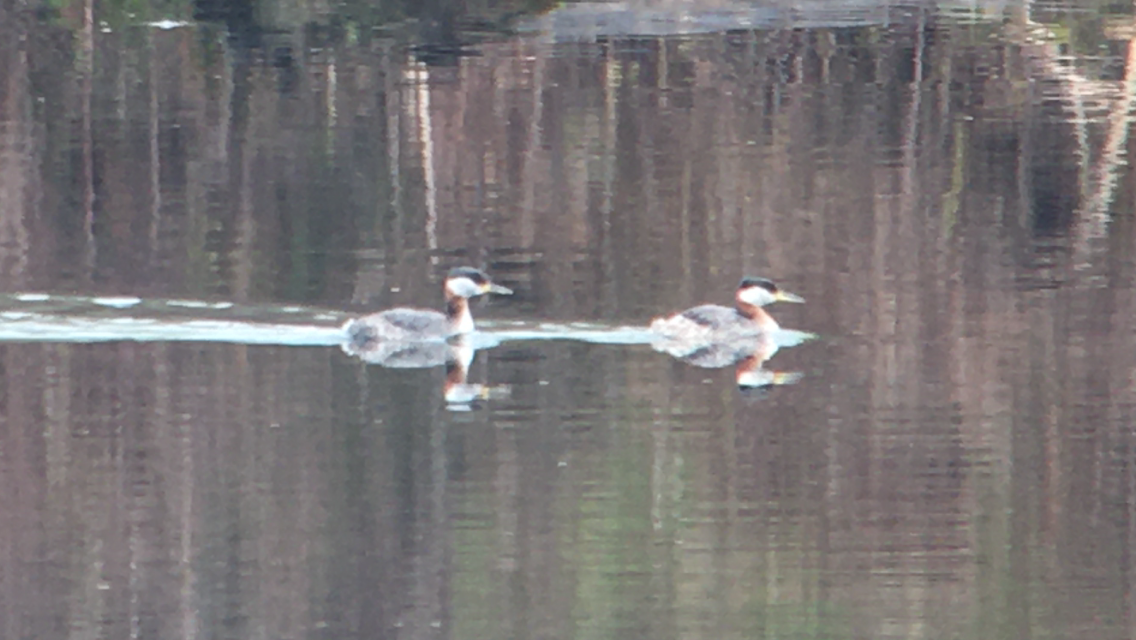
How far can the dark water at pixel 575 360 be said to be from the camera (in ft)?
24.9

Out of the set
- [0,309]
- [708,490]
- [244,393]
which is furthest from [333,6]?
[708,490]

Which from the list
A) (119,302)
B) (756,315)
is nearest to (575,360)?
(756,315)

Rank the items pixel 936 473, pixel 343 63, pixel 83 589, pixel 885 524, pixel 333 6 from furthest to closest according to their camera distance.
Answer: pixel 333 6 → pixel 343 63 → pixel 936 473 → pixel 885 524 → pixel 83 589

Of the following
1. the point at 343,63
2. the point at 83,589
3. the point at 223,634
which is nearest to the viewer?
the point at 223,634

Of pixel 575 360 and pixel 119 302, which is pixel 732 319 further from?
pixel 119 302

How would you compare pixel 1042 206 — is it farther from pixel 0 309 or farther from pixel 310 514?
pixel 310 514

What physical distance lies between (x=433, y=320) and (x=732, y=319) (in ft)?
5.64

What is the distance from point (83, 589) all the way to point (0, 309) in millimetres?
4954

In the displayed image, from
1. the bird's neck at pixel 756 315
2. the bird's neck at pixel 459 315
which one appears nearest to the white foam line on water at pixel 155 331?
the bird's neck at pixel 459 315

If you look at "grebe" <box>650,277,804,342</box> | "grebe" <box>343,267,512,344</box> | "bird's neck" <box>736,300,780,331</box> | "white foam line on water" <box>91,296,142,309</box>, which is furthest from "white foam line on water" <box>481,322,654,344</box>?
"white foam line on water" <box>91,296,142,309</box>

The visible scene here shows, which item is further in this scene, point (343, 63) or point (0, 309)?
point (343, 63)

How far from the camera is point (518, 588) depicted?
7555 millimetres

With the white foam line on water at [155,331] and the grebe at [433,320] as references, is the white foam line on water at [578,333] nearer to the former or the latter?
the grebe at [433,320]

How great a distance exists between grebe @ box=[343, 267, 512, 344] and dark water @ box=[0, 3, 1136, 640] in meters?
0.31
